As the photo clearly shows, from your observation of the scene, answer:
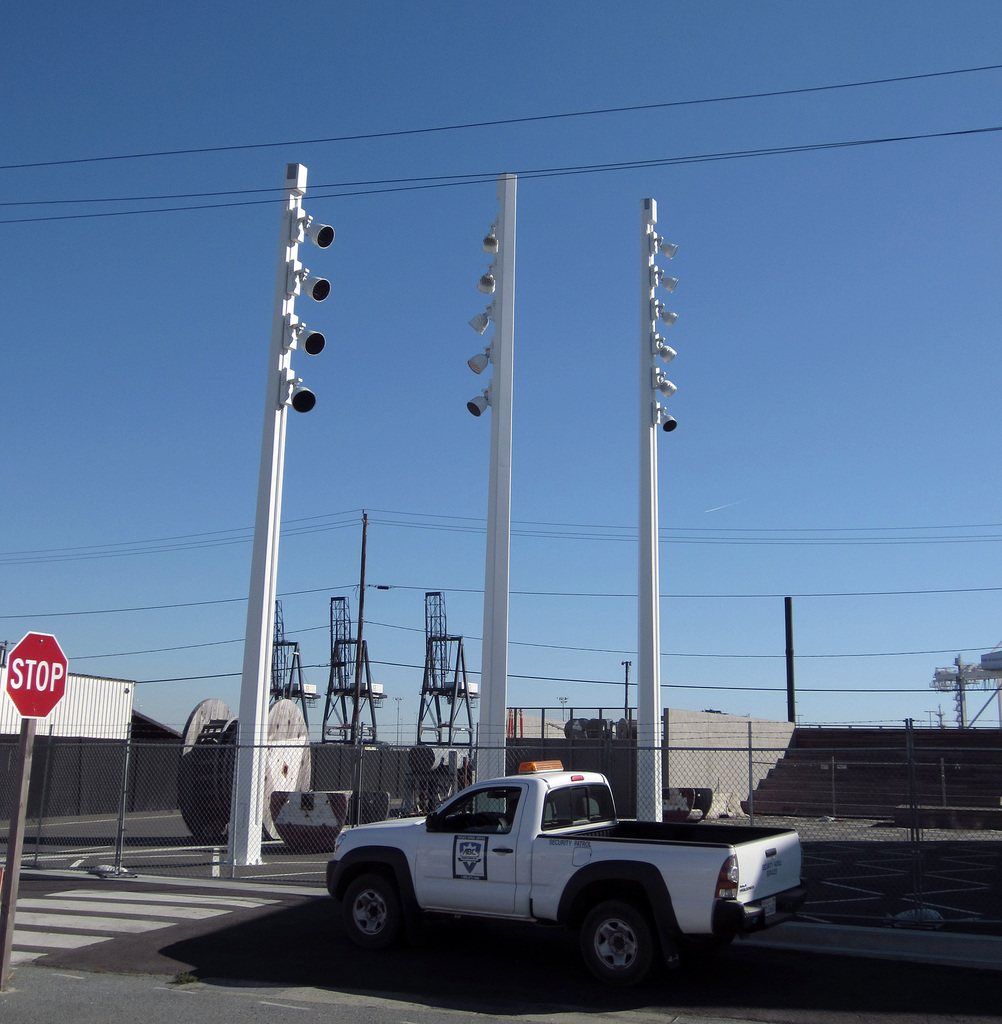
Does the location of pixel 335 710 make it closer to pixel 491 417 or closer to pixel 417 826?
pixel 491 417

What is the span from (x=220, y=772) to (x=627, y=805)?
1134cm

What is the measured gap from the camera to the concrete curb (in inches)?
359

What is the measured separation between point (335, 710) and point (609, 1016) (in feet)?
175

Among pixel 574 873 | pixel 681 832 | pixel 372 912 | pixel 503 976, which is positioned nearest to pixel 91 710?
pixel 372 912

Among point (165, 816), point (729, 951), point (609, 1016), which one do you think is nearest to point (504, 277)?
point (729, 951)

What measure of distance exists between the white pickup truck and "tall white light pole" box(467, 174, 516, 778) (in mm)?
4548

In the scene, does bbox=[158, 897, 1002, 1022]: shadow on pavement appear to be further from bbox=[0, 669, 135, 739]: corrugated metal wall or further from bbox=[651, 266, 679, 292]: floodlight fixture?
bbox=[0, 669, 135, 739]: corrugated metal wall

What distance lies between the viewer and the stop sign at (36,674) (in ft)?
27.0

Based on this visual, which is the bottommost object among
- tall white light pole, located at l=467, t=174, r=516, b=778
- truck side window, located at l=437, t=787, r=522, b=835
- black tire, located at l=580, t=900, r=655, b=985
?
black tire, located at l=580, t=900, r=655, b=985

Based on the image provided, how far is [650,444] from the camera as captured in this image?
19203mm

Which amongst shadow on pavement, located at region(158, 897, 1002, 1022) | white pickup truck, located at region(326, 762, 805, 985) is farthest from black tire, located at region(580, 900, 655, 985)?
shadow on pavement, located at region(158, 897, 1002, 1022)

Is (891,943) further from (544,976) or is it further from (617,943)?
(544,976)

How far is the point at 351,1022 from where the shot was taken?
722 cm

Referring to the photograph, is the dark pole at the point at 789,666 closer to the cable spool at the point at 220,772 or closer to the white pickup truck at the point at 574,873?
the cable spool at the point at 220,772
